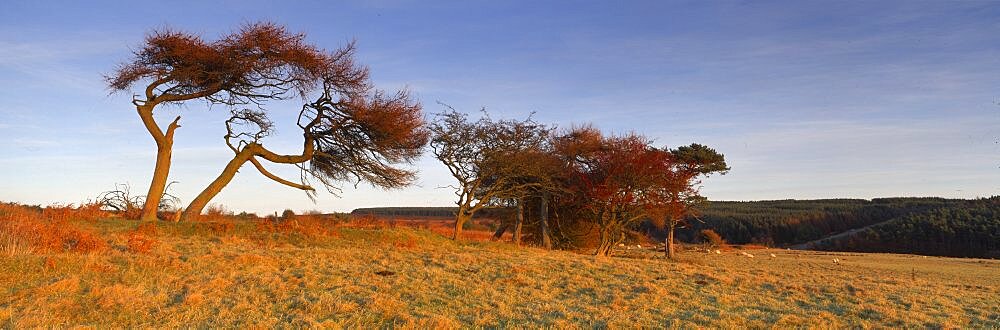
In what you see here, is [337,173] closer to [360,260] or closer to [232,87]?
[232,87]

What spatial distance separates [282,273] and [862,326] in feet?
29.5

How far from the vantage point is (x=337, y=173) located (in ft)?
73.8

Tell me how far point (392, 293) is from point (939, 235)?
6672cm

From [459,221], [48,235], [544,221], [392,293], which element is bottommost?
[392,293]

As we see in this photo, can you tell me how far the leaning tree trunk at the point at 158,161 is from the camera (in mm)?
18616

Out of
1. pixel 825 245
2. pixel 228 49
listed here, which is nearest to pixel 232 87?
pixel 228 49

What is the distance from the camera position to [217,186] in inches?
781

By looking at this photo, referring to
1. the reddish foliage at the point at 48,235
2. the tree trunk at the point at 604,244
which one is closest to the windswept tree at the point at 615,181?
the tree trunk at the point at 604,244

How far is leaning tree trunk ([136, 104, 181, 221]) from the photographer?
18.6m

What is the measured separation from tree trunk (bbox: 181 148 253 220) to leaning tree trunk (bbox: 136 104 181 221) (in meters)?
1.02

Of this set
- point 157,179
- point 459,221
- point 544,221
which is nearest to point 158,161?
point 157,179

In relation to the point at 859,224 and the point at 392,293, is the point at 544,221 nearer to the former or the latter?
the point at 392,293

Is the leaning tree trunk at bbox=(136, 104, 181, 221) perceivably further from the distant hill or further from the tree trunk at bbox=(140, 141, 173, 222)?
the distant hill

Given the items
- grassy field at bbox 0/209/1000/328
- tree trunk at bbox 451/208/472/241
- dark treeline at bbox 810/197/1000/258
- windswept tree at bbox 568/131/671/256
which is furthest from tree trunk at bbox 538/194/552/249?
dark treeline at bbox 810/197/1000/258
